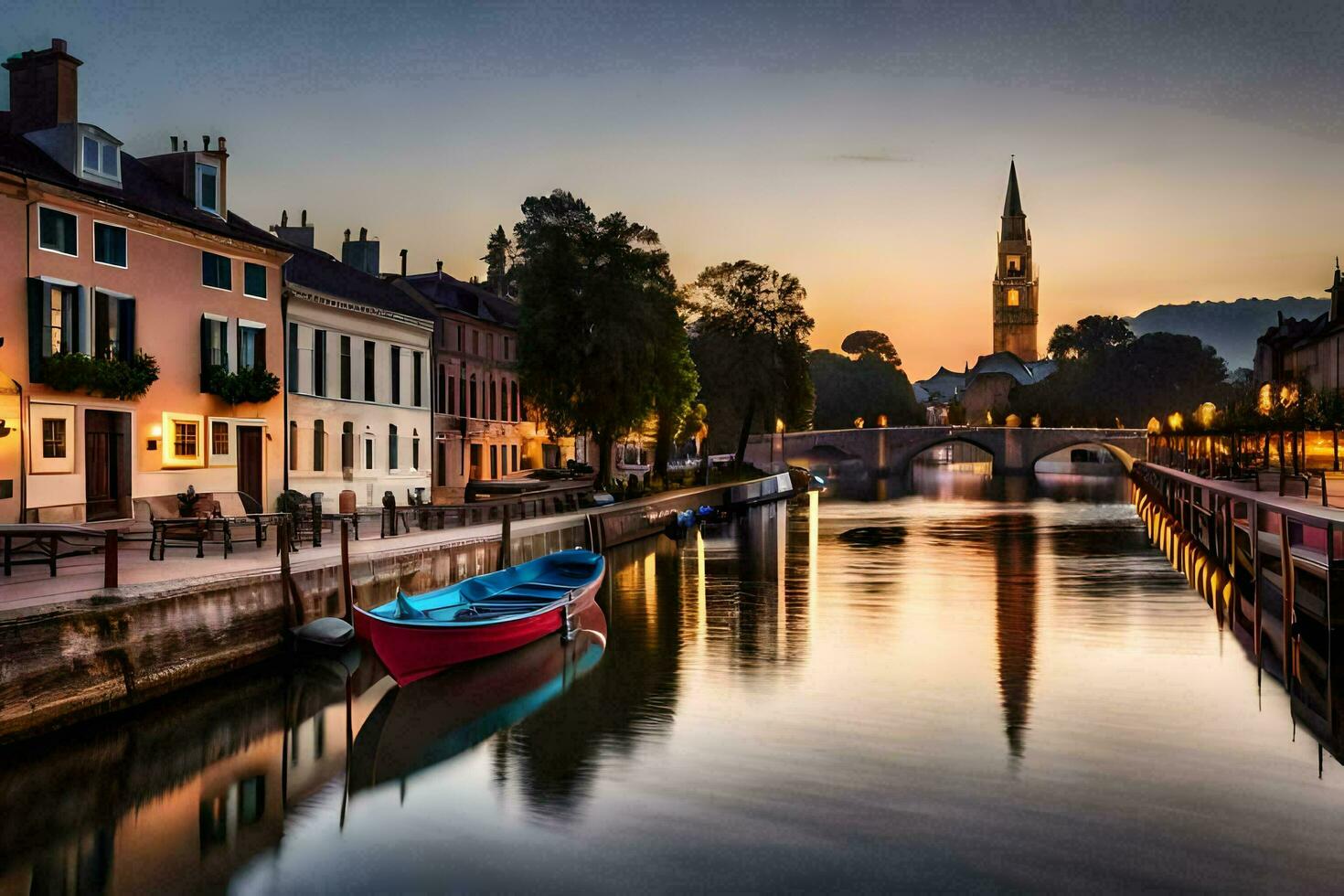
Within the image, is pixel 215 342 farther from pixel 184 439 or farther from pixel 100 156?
pixel 100 156

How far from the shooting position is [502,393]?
55219 mm

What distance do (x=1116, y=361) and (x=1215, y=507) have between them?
293 ft

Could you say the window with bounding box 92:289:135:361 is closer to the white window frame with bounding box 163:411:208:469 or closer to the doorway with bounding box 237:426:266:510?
the white window frame with bounding box 163:411:208:469

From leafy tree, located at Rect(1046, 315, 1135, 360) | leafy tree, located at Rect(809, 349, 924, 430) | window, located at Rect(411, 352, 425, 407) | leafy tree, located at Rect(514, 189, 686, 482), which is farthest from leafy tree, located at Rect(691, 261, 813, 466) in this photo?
leafy tree, located at Rect(1046, 315, 1135, 360)

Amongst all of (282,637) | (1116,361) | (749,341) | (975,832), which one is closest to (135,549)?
(282,637)

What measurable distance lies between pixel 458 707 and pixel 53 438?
12.2 m

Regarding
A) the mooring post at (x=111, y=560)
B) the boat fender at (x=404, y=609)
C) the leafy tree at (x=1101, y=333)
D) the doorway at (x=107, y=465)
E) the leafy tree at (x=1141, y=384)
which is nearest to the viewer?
the mooring post at (x=111, y=560)

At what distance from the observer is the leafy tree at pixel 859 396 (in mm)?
141125

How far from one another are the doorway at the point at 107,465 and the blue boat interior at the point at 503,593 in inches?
323

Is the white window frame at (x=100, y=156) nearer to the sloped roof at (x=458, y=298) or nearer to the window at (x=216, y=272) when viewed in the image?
the window at (x=216, y=272)

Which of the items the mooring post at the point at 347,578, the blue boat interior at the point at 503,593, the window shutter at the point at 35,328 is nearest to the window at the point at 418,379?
the blue boat interior at the point at 503,593

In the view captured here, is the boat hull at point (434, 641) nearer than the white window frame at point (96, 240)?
Yes

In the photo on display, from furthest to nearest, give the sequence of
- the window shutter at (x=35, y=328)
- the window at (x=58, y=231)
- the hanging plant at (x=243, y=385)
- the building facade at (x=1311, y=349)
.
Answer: the building facade at (x=1311, y=349)
the hanging plant at (x=243, y=385)
the window at (x=58, y=231)
the window shutter at (x=35, y=328)

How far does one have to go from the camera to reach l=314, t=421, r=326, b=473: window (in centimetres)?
3466
